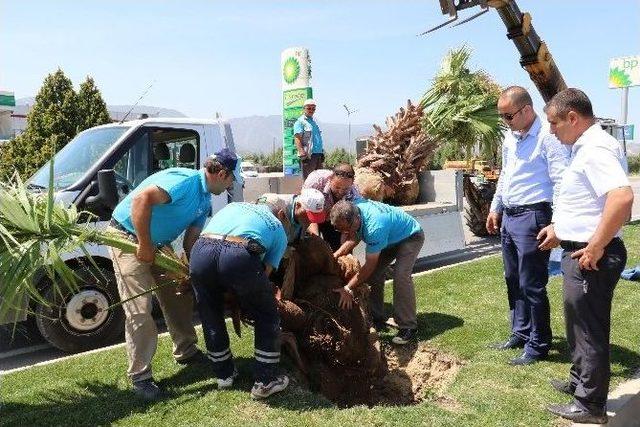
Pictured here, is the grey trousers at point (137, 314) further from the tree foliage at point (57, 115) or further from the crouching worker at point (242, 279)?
the tree foliage at point (57, 115)

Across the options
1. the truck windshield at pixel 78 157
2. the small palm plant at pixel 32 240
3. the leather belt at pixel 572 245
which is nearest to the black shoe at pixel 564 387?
the leather belt at pixel 572 245

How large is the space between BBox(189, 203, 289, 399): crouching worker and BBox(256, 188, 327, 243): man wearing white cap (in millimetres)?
342

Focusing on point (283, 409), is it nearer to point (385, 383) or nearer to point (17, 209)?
point (385, 383)

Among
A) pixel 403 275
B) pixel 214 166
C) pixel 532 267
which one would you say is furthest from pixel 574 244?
pixel 214 166

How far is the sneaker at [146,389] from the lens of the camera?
4.02m

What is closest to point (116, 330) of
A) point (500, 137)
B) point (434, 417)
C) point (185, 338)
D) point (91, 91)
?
point (185, 338)

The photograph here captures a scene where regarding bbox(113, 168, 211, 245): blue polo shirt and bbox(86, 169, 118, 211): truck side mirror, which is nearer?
bbox(113, 168, 211, 245): blue polo shirt

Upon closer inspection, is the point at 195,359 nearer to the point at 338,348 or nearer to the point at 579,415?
the point at 338,348

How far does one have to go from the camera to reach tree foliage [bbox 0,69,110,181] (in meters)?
16.7

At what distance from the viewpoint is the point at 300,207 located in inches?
182

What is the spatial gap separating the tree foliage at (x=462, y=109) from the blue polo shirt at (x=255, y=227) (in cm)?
657

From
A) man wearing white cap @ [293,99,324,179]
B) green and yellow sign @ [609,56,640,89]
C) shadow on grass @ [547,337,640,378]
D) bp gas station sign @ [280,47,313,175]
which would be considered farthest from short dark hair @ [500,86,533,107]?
green and yellow sign @ [609,56,640,89]

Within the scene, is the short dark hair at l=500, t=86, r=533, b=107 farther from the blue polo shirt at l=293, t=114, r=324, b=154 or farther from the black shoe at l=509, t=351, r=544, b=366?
the blue polo shirt at l=293, t=114, r=324, b=154

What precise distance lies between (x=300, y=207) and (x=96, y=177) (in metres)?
2.19
